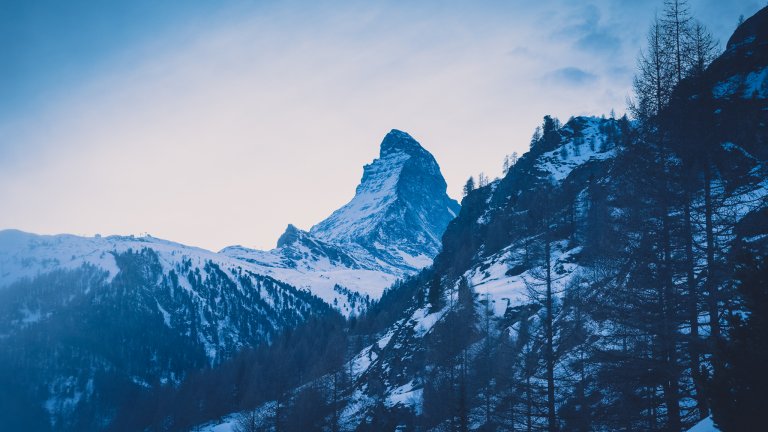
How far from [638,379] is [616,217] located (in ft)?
17.9

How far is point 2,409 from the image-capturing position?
177500mm

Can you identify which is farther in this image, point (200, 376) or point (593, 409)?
point (200, 376)

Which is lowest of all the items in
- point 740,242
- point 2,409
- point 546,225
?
point 2,409

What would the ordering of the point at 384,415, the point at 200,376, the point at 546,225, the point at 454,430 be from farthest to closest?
the point at 200,376
the point at 384,415
the point at 454,430
the point at 546,225

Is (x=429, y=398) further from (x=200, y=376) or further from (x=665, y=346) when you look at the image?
(x=200, y=376)

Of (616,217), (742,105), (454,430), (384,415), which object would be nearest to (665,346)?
(616,217)

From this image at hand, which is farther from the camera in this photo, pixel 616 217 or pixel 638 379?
pixel 616 217

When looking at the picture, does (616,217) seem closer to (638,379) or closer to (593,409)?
(638,379)

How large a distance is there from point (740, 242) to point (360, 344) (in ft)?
359

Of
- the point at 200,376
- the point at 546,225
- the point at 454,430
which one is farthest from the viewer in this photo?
the point at 200,376

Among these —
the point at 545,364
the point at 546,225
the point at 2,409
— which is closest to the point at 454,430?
the point at 545,364

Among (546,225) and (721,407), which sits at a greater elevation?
(546,225)

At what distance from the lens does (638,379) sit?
1320 centimetres

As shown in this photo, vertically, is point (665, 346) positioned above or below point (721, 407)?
above
